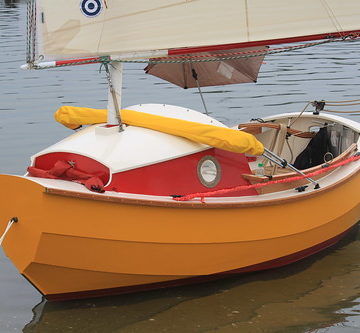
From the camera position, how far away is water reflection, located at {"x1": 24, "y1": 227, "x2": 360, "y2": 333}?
7207mm

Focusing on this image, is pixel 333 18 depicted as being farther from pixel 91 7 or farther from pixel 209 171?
pixel 91 7

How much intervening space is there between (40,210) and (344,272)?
348cm

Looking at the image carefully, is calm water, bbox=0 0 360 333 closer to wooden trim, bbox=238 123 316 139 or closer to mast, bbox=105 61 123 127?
wooden trim, bbox=238 123 316 139

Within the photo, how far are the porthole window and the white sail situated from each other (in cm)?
108

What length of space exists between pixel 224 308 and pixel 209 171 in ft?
4.19

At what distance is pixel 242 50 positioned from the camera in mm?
9250

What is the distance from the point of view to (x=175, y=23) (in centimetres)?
760

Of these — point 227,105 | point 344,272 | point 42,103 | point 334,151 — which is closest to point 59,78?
point 42,103

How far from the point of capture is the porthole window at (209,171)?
24.9 ft

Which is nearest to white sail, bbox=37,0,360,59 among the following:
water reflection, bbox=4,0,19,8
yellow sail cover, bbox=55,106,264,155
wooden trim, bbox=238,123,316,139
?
yellow sail cover, bbox=55,106,264,155

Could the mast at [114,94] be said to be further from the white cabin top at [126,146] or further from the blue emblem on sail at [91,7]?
the blue emblem on sail at [91,7]

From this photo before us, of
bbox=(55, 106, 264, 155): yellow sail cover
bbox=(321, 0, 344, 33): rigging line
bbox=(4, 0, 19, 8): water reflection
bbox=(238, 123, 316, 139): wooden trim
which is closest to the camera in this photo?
bbox=(55, 106, 264, 155): yellow sail cover

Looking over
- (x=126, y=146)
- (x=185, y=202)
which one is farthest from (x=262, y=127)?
(x=185, y=202)

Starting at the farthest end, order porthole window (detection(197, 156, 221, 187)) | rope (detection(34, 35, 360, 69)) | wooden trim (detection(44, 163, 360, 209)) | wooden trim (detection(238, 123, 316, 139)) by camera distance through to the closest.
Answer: wooden trim (detection(238, 123, 316, 139)) → porthole window (detection(197, 156, 221, 187)) → rope (detection(34, 35, 360, 69)) → wooden trim (detection(44, 163, 360, 209))
